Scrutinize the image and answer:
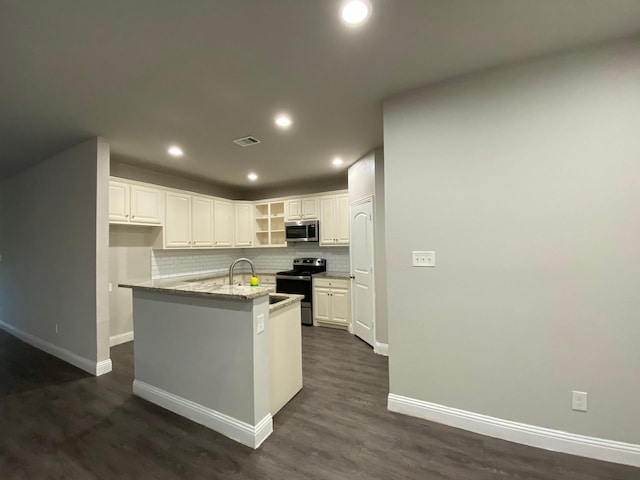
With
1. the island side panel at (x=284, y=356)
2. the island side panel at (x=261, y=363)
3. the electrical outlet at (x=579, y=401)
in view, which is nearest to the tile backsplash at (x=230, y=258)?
the island side panel at (x=284, y=356)

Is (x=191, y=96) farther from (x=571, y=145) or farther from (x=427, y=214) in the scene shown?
(x=571, y=145)

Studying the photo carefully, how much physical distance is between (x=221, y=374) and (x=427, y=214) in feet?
6.84

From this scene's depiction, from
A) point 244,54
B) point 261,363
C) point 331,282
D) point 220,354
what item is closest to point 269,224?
point 331,282

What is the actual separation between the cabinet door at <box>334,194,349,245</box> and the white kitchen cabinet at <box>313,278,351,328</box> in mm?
738

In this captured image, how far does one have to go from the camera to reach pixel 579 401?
182cm

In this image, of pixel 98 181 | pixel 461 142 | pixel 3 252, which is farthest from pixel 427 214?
pixel 3 252

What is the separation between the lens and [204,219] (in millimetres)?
5004

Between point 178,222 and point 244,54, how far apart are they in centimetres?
347

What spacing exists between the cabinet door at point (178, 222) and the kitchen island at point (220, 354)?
79.5 inches

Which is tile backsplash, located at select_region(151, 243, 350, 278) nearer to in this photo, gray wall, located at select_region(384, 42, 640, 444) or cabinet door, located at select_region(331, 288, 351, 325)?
cabinet door, located at select_region(331, 288, 351, 325)

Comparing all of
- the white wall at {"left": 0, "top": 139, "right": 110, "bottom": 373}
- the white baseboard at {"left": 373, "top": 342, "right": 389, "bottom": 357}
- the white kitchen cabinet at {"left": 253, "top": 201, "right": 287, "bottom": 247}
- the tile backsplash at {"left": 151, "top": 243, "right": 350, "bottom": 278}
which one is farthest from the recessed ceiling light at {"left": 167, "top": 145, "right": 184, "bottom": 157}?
the white baseboard at {"left": 373, "top": 342, "right": 389, "bottom": 357}

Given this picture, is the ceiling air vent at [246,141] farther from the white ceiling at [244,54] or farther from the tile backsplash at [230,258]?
the tile backsplash at [230,258]

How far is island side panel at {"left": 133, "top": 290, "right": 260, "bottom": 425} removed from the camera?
2.01m

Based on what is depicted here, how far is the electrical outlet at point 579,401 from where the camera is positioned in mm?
1809
